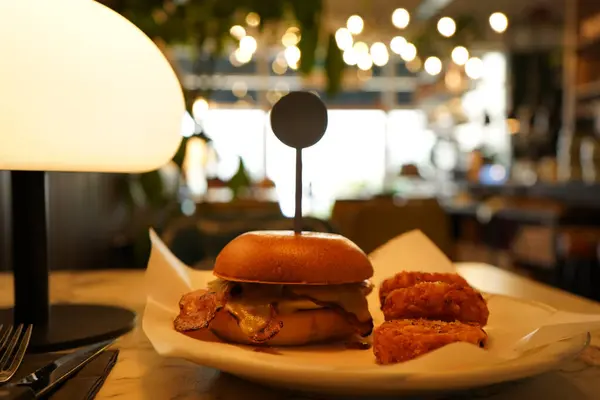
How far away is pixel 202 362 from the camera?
2.08ft

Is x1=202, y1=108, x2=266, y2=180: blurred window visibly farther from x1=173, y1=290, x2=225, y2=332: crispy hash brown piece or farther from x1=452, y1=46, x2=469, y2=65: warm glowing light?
x1=173, y1=290, x2=225, y2=332: crispy hash brown piece

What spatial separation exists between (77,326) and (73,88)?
36 centimetres

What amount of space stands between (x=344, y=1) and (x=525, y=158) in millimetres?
3476

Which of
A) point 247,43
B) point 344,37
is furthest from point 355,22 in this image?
point 247,43

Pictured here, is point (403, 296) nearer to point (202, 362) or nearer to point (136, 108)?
point (202, 362)

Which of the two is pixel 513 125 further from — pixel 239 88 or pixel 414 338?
pixel 414 338

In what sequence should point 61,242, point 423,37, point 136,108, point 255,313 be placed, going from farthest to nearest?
point 423,37, point 61,242, point 136,108, point 255,313

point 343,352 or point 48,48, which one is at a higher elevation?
point 48,48

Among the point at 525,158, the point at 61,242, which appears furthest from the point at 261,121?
the point at 61,242

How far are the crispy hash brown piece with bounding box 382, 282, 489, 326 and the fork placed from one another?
0.47 meters

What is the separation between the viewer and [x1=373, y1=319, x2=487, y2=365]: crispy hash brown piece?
2.16 ft

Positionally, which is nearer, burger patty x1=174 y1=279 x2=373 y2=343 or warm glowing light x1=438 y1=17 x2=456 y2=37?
burger patty x1=174 y1=279 x2=373 y2=343

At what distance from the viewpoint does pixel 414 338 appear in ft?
2.19

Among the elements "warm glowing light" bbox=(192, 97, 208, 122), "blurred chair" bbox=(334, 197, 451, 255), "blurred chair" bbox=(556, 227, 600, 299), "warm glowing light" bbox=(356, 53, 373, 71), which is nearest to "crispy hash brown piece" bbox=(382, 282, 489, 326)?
"warm glowing light" bbox=(192, 97, 208, 122)
